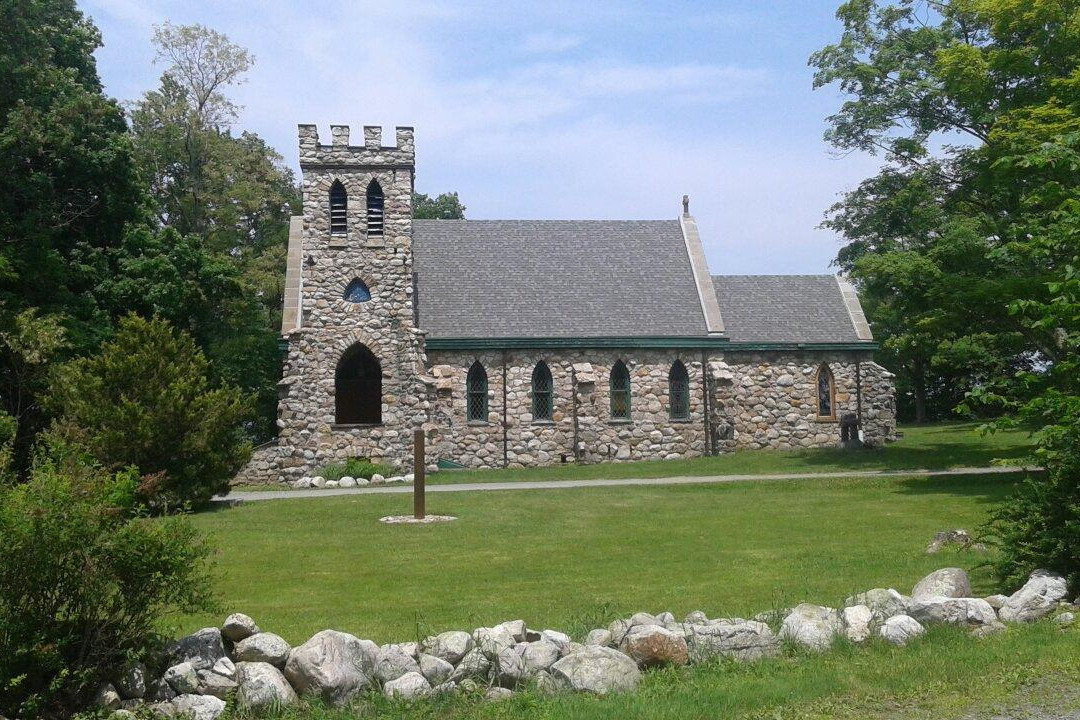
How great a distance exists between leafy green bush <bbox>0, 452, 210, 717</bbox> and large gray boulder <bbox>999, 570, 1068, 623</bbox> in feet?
24.5

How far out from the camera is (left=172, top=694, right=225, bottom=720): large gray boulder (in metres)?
7.46

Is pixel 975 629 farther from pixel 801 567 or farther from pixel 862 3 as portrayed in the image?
pixel 862 3

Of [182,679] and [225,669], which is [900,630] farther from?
[182,679]

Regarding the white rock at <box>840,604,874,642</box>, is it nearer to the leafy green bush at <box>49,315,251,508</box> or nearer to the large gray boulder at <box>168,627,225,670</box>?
the large gray boulder at <box>168,627,225,670</box>

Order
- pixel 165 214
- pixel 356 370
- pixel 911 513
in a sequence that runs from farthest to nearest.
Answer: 1. pixel 165 214
2. pixel 356 370
3. pixel 911 513

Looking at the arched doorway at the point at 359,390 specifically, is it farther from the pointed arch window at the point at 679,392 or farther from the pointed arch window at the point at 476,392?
the pointed arch window at the point at 679,392

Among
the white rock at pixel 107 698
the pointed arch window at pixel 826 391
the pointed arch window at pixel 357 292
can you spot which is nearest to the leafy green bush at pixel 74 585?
the white rock at pixel 107 698

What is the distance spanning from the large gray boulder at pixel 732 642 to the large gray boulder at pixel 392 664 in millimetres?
2404

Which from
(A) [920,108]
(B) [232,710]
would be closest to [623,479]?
(A) [920,108]

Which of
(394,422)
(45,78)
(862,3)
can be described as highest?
(862,3)

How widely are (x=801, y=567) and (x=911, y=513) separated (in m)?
6.53

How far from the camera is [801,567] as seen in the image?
13.3m

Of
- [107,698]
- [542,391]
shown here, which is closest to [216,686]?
[107,698]

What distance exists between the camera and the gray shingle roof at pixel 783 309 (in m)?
35.3
